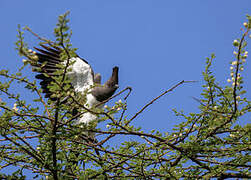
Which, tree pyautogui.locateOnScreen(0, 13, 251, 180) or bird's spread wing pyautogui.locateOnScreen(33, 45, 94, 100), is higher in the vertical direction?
bird's spread wing pyautogui.locateOnScreen(33, 45, 94, 100)

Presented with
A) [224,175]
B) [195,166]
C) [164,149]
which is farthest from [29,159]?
[224,175]

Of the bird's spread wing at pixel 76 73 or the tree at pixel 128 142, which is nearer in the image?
the tree at pixel 128 142

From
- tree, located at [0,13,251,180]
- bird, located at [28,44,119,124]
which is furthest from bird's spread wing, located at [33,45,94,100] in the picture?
tree, located at [0,13,251,180]

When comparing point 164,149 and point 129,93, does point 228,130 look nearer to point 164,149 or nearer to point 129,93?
point 164,149

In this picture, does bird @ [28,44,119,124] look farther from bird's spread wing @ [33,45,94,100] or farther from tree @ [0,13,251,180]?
tree @ [0,13,251,180]

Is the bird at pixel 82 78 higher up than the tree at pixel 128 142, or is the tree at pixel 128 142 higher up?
the bird at pixel 82 78

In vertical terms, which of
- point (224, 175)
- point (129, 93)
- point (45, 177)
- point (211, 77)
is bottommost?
point (224, 175)

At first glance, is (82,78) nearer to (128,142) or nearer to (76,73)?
(76,73)

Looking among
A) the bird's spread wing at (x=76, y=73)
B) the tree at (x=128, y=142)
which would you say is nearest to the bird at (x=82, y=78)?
the bird's spread wing at (x=76, y=73)

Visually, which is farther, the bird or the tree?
the bird

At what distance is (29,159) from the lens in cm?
300

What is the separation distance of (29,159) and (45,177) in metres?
0.29

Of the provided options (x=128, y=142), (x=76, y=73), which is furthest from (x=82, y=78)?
(x=128, y=142)

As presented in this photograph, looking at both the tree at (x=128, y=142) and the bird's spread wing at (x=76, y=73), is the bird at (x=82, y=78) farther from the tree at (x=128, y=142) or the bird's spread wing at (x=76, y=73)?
the tree at (x=128, y=142)
